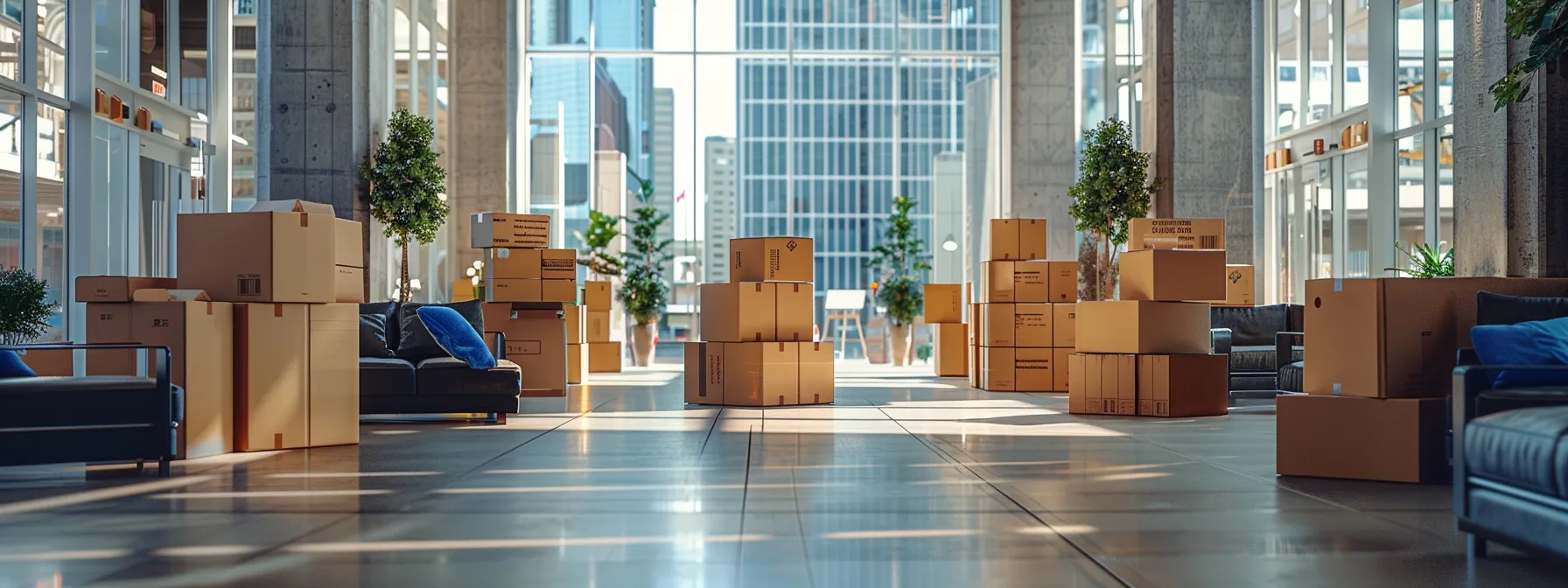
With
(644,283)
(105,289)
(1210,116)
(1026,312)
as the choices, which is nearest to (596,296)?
(644,283)

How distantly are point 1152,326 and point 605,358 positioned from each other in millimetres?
8373

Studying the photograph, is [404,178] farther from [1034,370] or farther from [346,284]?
[1034,370]

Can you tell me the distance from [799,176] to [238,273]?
1490 cm

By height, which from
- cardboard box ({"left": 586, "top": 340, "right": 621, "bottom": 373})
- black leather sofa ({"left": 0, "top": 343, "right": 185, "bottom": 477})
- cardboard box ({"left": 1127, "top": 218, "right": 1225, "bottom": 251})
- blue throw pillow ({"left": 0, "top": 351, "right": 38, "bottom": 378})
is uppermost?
cardboard box ({"left": 1127, "top": 218, "right": 1225, "bottom": 251})

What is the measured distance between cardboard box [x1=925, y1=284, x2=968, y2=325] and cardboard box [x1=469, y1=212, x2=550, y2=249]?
224 inches

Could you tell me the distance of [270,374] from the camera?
20.0ft

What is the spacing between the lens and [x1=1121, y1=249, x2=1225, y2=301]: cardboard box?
8430mm

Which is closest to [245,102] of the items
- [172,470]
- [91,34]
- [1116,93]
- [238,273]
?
[91,34]

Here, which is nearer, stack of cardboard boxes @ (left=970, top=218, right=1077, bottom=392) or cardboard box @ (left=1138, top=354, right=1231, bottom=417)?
cardboard box @ (left=1138, top=354, right=1231, bottom=417)

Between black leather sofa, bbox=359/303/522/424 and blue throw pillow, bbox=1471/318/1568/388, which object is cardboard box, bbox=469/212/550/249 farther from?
blue throw pillow, bbox=1471/318/1568/388

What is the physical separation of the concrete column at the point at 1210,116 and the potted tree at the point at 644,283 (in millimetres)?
7340

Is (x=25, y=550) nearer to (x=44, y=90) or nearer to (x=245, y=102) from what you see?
(x=44, y=90)

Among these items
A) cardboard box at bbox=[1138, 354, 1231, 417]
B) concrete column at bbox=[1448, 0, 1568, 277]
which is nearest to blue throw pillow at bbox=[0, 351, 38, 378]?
cardboard box at bbox=[1138, 354, 1231, 417]

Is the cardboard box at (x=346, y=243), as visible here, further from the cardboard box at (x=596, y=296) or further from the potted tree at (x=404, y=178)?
the cardboard box at (x=596, y=296)
